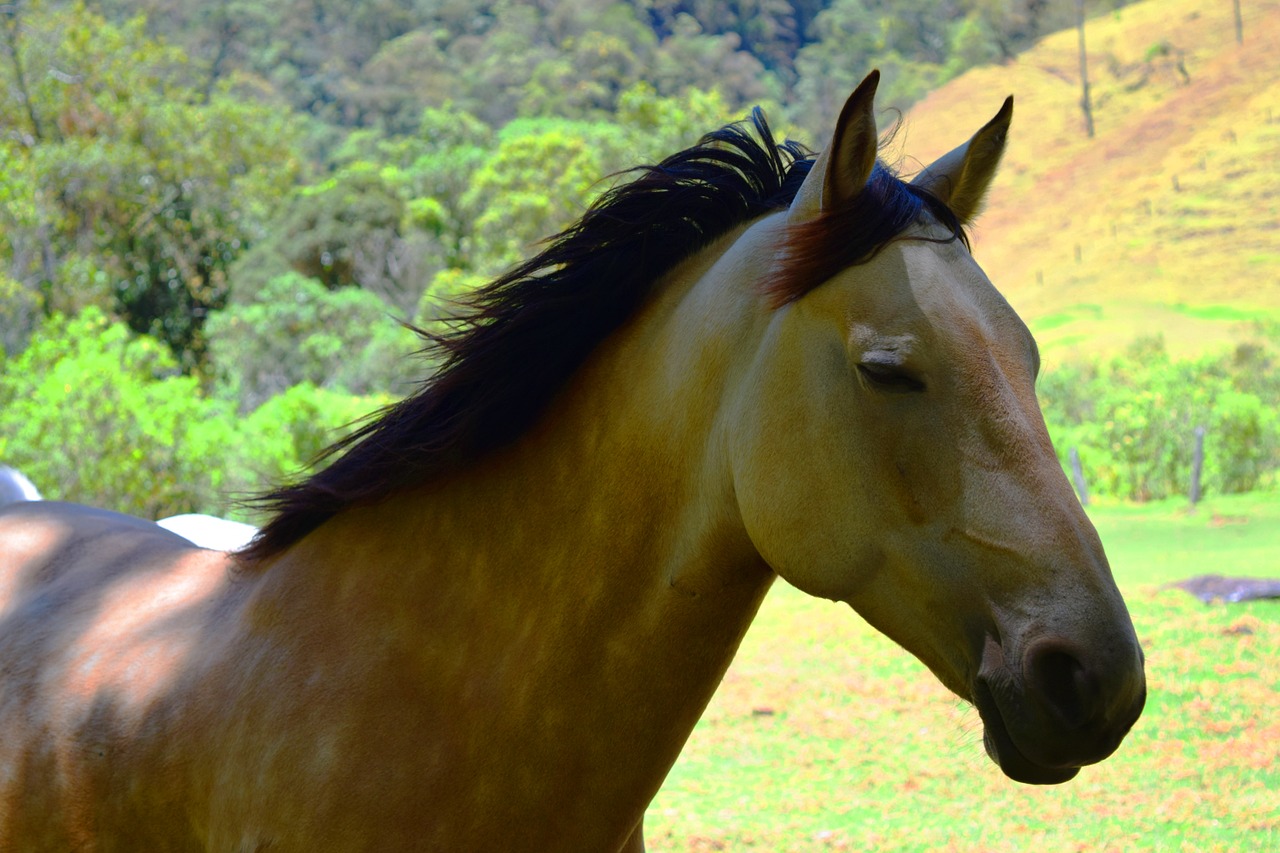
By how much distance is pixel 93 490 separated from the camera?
1042 centimetres

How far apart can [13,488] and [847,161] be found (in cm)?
292

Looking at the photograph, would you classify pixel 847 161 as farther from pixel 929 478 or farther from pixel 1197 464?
pixel 1197 464

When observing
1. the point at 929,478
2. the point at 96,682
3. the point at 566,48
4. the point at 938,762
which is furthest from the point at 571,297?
the point at 566,48

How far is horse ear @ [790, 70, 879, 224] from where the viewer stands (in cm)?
148

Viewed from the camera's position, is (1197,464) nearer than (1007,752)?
No

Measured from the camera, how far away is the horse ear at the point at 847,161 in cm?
148

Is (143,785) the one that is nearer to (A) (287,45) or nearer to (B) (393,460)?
(B) (393,460)

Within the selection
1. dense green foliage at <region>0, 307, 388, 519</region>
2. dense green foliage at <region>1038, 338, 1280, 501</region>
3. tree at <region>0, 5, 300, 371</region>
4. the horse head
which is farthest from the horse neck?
tree at <region>0, 5, 300, 371</region>

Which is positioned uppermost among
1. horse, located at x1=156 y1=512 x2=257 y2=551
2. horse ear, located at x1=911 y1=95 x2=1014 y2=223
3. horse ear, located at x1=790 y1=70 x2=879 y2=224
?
horse ear, located at x1=790 y1=70 x2=879 y2=224

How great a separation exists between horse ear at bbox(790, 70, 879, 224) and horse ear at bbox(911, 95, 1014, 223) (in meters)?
0.20

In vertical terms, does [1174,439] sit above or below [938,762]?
below

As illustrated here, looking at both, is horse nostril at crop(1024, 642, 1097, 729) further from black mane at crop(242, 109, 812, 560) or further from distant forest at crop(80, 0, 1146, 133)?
distant forest at crop(80, 0, 1146, 133)

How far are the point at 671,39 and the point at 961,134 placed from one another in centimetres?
1923

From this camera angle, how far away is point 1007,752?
1.37 metres
